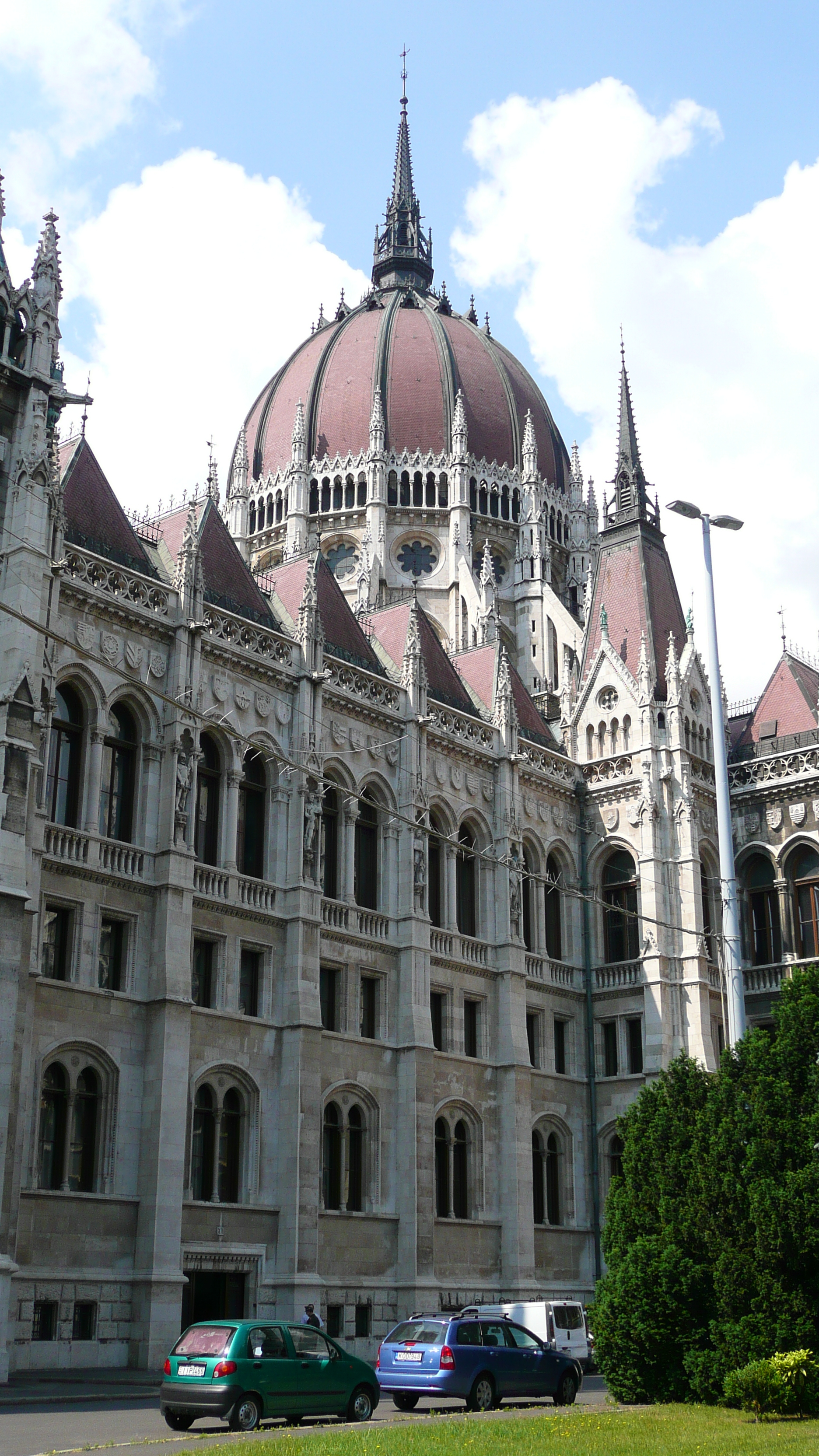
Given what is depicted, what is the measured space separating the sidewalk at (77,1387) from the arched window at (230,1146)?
15.9ft

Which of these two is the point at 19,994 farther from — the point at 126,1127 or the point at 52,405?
the point at 52,405

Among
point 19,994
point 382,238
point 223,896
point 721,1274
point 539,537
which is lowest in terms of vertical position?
point 721,1274

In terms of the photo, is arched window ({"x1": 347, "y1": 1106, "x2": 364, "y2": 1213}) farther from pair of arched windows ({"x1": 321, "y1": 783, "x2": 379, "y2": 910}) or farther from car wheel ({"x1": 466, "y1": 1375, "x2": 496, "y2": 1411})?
car wheel ({"x1": 466, "y1": 1375, "x2": 496, "y2": 1411})

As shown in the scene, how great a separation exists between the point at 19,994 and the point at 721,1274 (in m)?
12.7

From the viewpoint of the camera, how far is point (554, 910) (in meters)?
44.9

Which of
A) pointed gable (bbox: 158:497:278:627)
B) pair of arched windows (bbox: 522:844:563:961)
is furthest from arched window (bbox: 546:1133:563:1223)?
pointed gable (bbox: 158:497:278:627)

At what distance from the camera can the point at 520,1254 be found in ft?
126

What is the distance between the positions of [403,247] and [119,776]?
55442mm

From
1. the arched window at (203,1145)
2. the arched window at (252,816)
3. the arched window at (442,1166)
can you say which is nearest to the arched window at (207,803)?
the arched window at (252,816)

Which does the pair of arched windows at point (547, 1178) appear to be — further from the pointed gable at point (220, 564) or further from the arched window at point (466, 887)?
the pointed gable at point (220, 564)

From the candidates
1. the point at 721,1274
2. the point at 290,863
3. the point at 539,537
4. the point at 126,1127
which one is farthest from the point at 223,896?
the point at 539,537

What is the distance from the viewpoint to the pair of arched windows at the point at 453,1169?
37.6 meters

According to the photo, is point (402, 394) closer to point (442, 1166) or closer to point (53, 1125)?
point (442, 1166)

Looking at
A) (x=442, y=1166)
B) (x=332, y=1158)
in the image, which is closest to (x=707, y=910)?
(x=442, y=1166)
